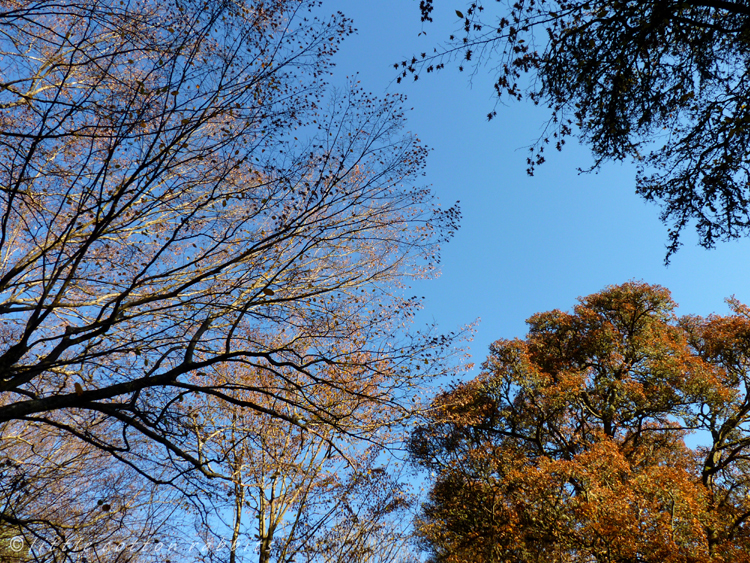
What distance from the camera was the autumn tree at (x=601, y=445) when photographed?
6.12 m

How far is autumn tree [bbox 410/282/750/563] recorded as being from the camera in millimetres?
6121

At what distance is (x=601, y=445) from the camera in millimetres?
7668

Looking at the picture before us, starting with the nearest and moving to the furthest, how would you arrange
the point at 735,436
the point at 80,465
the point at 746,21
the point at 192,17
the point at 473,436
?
the point at 746,21 < the point at 192,17 < the point at 80,465 < the point at 735,436 < the point at 473,436

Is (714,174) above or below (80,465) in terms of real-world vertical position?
below

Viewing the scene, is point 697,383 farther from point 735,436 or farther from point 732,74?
point 732,74

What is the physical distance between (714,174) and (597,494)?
5.19m

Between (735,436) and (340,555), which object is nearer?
(340,555)

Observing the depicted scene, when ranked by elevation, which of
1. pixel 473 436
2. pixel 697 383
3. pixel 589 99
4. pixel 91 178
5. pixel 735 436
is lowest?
pixel 735 436

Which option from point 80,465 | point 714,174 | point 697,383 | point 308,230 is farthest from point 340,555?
point 697,383

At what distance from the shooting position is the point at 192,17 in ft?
11.9

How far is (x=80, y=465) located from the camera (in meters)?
6.87

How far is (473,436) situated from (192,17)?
33.4 ft

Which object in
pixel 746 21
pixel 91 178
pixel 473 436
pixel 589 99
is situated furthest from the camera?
pixel 473 436

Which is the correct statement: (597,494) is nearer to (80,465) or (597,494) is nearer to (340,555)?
(340,555)
